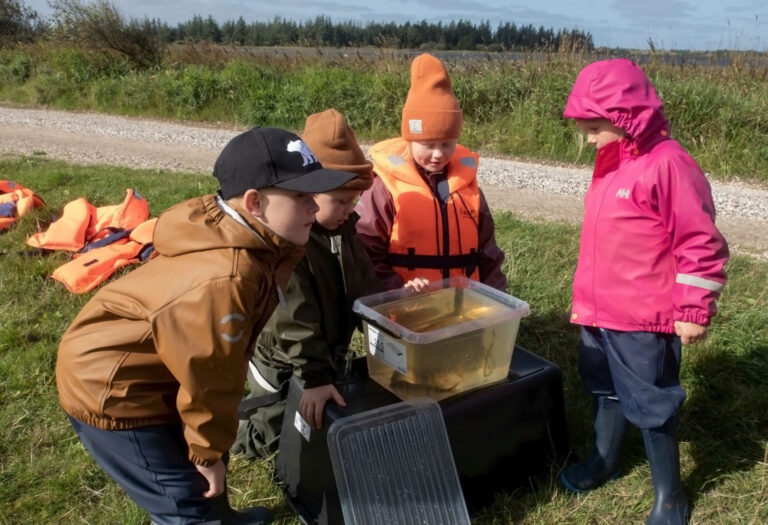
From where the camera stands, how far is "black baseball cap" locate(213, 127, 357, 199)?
6.03 ft

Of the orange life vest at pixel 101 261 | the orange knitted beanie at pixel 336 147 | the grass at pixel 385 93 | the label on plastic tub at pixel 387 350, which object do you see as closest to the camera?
the label on plastic tub at pixel 387 350

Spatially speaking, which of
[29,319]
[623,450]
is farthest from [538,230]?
[29,319]

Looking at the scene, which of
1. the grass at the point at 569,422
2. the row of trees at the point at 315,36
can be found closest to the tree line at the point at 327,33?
the row of trees at the point at 315,36

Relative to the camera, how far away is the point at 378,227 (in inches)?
121

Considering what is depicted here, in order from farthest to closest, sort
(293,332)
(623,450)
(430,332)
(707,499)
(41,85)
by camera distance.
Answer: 1. (41,85)
2. (623,450)
3. (707,499)
4. (293,332)
5. (430,332)

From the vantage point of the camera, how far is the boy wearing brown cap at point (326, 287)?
246 cm

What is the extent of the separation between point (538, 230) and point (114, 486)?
12.3 feet

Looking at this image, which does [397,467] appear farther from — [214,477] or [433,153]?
[433,153]

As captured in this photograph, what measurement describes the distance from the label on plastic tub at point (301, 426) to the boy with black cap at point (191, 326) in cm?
44

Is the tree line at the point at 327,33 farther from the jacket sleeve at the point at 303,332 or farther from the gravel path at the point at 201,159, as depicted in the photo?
the jacket sleeve at the point at 303,332

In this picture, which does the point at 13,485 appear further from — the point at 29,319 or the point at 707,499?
the point at 707,499

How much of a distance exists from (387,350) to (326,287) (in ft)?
1.16

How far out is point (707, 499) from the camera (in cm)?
266

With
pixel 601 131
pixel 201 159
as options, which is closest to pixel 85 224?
pixel 601 131
